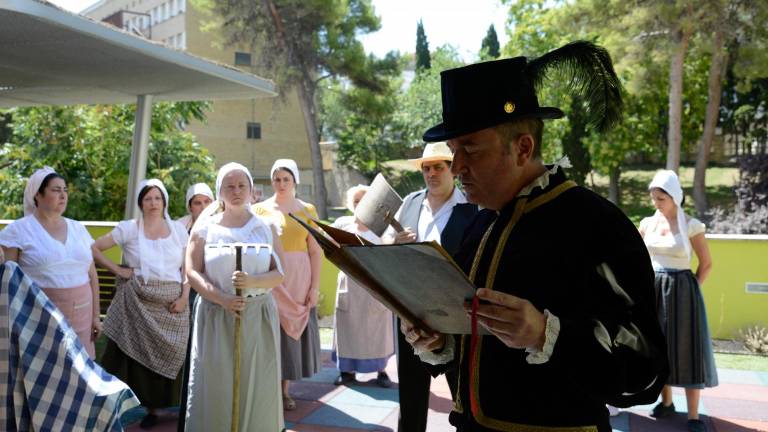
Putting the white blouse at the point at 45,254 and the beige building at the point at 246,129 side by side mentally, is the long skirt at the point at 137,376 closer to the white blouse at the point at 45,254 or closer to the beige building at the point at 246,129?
the white blouse at the point at 45,254

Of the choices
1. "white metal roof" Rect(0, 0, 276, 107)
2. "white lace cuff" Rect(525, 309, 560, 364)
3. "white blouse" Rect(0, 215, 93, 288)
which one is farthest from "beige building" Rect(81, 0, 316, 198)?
"white lace cuff" Rect(525, 309, 560, 364)

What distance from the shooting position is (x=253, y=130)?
39.0 m

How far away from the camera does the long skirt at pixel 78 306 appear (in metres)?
5.09

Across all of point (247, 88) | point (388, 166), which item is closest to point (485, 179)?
point (247, 88)

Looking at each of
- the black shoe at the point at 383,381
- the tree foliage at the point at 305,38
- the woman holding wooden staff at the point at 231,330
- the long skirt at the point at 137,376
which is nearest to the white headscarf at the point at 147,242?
the long skirt at the point at 137,376

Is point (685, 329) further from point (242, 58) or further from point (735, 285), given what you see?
point (242, 58)

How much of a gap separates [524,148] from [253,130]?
1494 inches

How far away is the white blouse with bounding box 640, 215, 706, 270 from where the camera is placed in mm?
5633

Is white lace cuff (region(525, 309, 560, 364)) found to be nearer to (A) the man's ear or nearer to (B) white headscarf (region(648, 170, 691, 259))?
(A) the man's ear

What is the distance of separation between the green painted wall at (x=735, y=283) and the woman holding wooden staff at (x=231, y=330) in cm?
629

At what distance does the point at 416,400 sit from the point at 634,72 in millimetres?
17929

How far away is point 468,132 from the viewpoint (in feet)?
6.71

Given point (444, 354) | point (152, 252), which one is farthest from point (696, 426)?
point (152, 252)

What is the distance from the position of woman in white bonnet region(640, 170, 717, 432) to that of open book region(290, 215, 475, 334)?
407 cm
